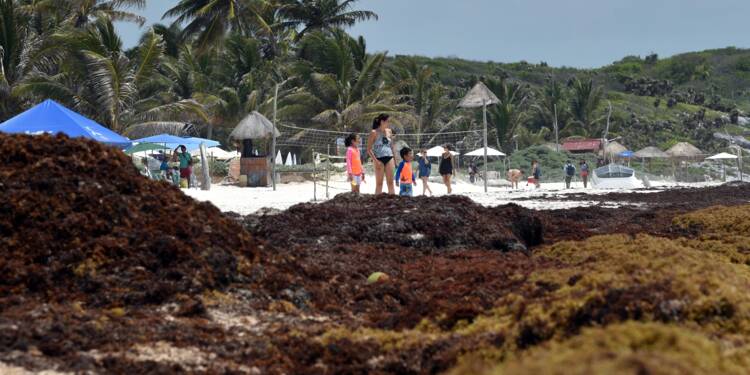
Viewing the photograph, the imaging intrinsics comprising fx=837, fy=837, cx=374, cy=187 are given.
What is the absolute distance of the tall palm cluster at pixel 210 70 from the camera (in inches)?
1061

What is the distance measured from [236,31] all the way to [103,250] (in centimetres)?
4006

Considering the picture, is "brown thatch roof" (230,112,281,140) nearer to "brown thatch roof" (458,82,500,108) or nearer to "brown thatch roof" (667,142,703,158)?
"brown thatch roof" (458,82,500,108)

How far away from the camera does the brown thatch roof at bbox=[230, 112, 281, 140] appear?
2892 centimetres

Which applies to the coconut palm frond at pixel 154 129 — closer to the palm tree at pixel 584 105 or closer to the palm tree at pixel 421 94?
the palm tree at pixel 421 94

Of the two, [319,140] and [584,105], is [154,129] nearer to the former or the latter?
[319,140]

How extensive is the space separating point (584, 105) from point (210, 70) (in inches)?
1544

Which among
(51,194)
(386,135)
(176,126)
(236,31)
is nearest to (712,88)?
(236,31)

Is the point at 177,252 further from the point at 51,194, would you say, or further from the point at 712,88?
the point at 712,88

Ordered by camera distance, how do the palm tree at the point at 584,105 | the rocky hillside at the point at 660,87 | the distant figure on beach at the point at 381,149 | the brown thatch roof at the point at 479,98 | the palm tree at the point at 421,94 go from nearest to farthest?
the distant figure on beach at the point at 381,149, the brown thatch roof at the point at 479,98, the palm tree at the point at 421,94, the palm tree at the point at 584,105, the rocky hillside at the point at 660,87

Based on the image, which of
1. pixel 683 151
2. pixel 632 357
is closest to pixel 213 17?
pixel 683 151

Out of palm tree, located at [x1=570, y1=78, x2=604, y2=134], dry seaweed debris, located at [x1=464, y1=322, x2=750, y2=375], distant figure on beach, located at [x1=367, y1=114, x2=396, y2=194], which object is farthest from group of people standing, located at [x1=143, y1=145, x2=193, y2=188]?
palm tree, located at [x1=570, y1=78, x2=604, y2=134]

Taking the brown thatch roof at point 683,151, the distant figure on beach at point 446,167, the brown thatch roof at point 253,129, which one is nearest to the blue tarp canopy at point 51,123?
the distant figure on beach at point 446,167

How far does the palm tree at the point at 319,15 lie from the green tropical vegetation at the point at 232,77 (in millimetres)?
69

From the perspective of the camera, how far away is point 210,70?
44719 mm
